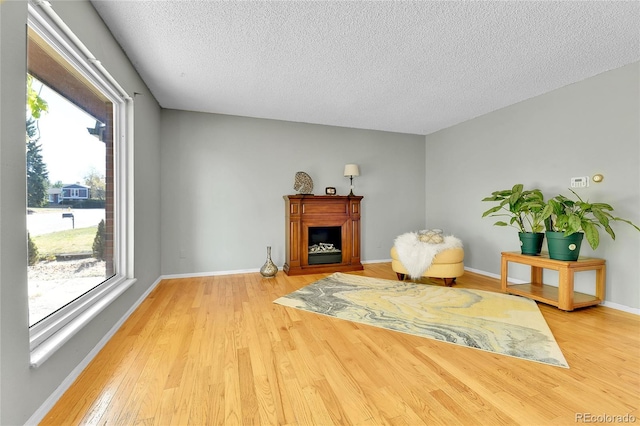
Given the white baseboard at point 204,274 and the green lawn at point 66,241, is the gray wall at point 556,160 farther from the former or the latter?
the green lawn at point 66,241

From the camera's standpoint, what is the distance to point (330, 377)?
161 centimetres

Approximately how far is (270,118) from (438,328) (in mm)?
3667

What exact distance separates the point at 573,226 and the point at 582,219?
6.3 inches

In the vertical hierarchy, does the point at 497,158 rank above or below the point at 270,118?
below

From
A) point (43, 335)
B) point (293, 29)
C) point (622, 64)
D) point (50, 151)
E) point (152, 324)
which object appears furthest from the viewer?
point (622, 64)

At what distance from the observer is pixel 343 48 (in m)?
2.39

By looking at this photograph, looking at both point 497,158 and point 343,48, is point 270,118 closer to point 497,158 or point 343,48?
point 343,48

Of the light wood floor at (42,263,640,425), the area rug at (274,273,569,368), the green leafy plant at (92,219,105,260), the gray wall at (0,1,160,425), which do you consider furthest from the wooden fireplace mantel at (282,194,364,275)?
the gray wall at (0,1,160,425)

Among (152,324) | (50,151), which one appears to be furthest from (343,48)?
(152,324)

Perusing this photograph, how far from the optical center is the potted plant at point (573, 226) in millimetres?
2502

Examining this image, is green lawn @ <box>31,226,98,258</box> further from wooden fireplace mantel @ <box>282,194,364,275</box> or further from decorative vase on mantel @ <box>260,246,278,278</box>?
wooden fireplace mantel @ <box>282,194,364,275</box>

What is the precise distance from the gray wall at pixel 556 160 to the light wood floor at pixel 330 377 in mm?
965

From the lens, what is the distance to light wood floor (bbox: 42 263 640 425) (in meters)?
1.32

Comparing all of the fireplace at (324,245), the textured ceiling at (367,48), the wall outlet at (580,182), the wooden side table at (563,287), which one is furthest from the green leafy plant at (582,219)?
the fireplace at (324,245)
